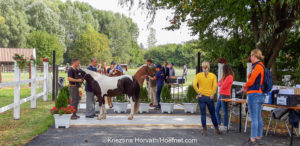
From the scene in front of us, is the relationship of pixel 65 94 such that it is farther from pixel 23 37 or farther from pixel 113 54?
pixel 113 54

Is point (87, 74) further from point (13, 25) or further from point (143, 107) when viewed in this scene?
point (13, 25)

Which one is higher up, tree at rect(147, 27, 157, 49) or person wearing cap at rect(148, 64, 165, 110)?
tree at rect(147, 27, 157, 49)

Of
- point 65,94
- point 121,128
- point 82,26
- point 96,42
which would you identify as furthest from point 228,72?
point 82,26

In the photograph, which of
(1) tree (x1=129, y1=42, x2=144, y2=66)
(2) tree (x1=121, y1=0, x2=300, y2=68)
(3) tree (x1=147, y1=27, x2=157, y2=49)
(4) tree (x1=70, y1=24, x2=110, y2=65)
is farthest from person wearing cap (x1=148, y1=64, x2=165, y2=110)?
(3) tree (x1=147, y1=27, x2=157, y2=49)

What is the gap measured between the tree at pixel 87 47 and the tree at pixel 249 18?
4806cm

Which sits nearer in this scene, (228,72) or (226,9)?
(228,72)

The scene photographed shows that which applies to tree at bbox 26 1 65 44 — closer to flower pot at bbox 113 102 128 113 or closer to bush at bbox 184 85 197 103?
flower pot at bbox 113 102 128 113

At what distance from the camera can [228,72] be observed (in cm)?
709

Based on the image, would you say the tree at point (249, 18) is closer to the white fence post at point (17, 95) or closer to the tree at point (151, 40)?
the white fence post at point (17, 95)

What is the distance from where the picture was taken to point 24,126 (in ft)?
24.5

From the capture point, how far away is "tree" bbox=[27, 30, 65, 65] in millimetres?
53406

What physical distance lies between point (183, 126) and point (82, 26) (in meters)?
61.7

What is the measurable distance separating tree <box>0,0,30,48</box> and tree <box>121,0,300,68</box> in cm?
4160

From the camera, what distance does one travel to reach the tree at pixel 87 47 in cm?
6059
